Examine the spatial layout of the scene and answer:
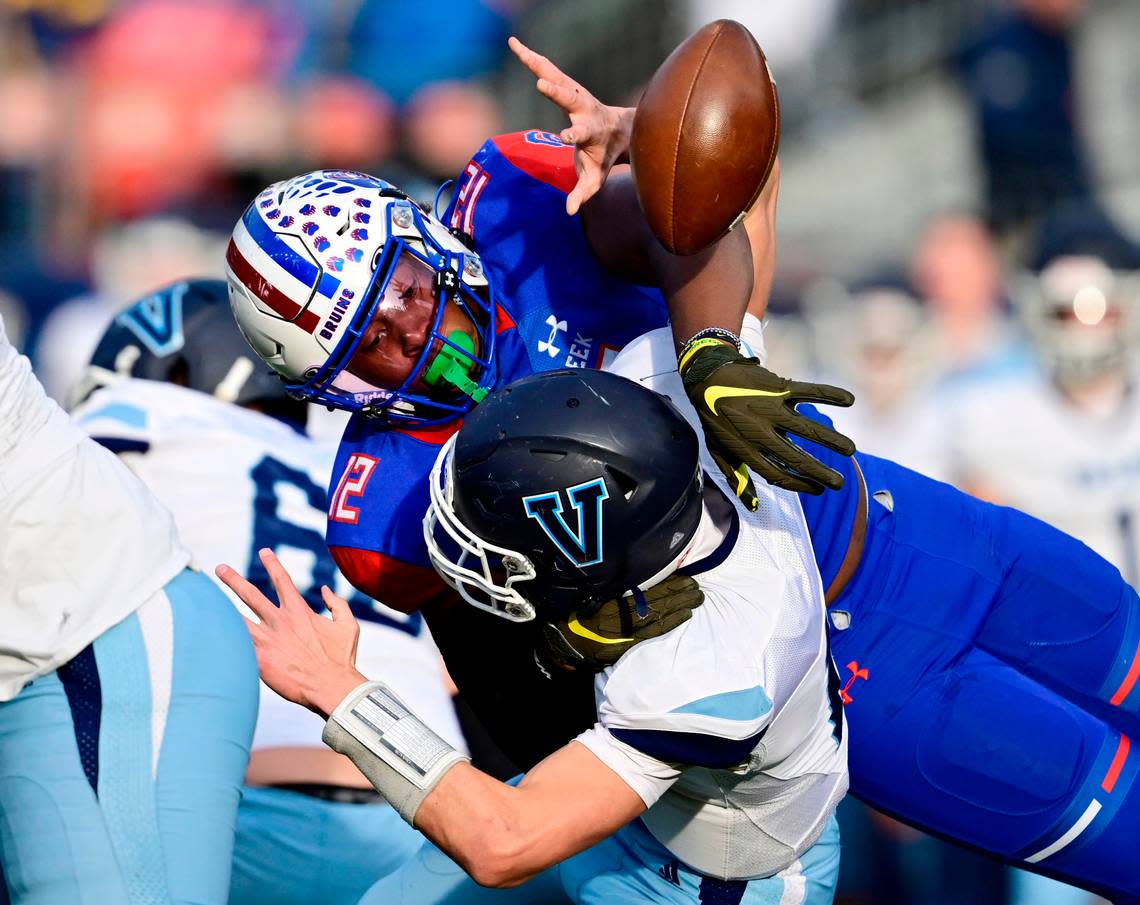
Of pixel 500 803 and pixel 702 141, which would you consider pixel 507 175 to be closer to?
pixel 702 141

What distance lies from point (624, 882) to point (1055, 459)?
11.0 ft

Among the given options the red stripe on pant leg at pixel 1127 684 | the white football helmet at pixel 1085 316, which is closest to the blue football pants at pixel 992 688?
the red stripe on pant leg at pixel 1127 684

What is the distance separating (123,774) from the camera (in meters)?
2.44

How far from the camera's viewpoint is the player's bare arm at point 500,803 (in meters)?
2.24

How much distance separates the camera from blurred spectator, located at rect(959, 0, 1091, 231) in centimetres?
717

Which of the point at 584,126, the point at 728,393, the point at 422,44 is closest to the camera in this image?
the point at 728,393

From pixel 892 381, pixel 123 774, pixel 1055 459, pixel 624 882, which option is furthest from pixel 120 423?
pixel 892 381

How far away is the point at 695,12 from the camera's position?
7.90 metres

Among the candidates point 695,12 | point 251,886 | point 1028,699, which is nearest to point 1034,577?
point 1028,699

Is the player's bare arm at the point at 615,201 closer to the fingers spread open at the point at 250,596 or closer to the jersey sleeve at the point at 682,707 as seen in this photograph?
the jersey sleeve at the point at 682,707

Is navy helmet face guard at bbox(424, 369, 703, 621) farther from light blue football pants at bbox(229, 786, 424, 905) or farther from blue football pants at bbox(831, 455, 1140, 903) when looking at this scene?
light blue football pants at bbox(229, 786, 424, 905)

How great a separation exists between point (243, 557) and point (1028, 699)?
1596mm

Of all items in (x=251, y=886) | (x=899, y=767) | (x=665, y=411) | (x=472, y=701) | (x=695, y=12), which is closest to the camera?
(x=665, y=411)

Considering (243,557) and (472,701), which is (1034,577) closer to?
(472,701)
